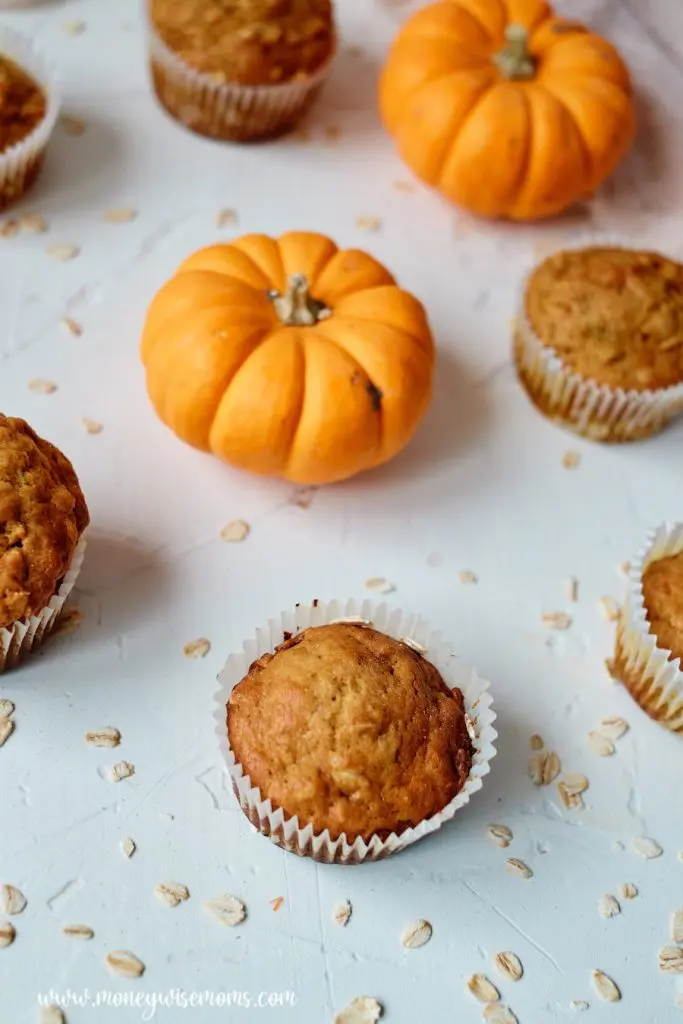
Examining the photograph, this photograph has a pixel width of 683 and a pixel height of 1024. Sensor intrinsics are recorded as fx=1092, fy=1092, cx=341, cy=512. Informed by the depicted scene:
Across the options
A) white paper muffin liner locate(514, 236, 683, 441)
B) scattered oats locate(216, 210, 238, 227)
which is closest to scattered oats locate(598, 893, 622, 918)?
white paper muffin liner locate(514, 236, 683, 441)

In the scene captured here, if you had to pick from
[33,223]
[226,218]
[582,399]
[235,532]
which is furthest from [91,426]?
[582,399]

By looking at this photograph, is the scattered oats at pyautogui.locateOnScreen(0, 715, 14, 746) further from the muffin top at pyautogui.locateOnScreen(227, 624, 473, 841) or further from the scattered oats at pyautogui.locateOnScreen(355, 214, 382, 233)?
the scattered oats at pyautogui.locateOnScreen(355, 214, 382, 233)

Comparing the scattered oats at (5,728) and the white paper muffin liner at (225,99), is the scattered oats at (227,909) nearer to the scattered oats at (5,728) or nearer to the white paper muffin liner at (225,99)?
the scattered oats at (5,728)

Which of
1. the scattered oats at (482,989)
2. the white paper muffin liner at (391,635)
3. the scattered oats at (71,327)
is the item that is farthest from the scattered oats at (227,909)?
the scattered oats at (71,327)

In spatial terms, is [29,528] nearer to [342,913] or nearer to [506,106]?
[342,913]

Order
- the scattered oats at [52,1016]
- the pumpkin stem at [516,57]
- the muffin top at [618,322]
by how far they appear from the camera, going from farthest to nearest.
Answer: the pumpkin stem at [516,57], the muffin top at [618,322], the scattered oats at [52,1016]

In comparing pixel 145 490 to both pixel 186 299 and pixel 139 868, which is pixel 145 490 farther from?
Answer: pixel 139 868
